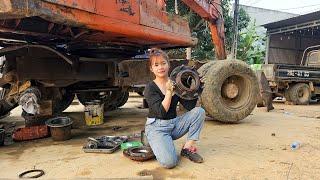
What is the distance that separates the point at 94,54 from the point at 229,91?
2270 mm

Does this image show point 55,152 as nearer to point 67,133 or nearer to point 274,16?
point 67,133

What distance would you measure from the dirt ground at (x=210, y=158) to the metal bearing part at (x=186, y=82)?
0.68 m

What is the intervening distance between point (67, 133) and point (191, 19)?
393 inches

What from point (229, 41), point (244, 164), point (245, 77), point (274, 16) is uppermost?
point (274, 16)

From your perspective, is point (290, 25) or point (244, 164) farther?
point (290, 25)

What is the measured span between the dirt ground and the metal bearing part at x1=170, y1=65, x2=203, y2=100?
68 cm

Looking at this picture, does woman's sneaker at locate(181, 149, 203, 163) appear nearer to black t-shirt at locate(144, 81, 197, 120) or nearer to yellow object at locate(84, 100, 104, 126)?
black t-shirt at locate(144, 81, 197, 120)

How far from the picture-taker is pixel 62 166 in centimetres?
338

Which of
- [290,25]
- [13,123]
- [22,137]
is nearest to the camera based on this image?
[22,137]

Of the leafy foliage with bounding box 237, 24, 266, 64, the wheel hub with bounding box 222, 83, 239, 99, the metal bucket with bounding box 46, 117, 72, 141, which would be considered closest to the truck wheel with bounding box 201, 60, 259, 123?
the wheel hub with bounding box 222, 83, 239, 99

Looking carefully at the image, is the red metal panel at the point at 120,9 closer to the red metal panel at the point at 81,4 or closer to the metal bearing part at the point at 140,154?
the red metal panel at the point at 81,4

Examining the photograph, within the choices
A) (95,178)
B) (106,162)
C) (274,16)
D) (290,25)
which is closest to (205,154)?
(106,162)

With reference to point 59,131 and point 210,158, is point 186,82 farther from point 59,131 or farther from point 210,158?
point 59,131

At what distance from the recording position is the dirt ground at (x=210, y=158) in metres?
3.09
